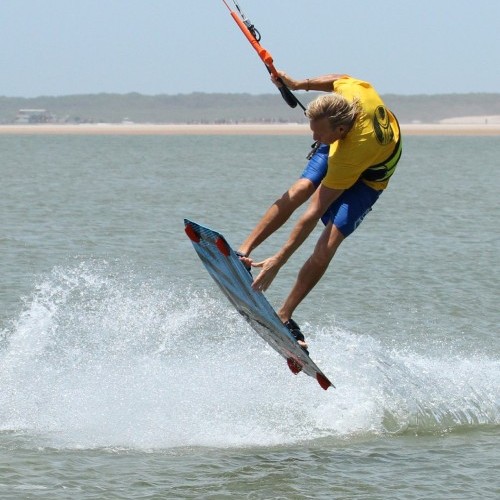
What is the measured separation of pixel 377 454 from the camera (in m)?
9.09

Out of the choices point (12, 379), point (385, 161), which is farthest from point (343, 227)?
point (12, 379)

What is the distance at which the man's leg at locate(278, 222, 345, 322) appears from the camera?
28.7 feet

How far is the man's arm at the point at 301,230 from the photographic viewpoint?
8.55m

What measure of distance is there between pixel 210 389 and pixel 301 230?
7.27 feet

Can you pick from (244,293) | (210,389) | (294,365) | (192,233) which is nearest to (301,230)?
(244,293)

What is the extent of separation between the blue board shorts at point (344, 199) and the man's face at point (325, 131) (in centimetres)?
40

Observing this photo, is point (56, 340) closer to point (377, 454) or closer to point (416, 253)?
point (377, 454)

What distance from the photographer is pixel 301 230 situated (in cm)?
859

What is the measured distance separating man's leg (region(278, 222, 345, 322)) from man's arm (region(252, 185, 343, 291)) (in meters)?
0.20

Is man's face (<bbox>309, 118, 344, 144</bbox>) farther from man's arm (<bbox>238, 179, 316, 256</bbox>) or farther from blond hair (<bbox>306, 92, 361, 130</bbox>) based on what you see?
man's arm (<bbox>238, 179, 316, 256</bbox>)

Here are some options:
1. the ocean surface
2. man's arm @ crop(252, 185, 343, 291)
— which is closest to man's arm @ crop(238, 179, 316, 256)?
man's arm @ crop(252, 185, 343, 291)

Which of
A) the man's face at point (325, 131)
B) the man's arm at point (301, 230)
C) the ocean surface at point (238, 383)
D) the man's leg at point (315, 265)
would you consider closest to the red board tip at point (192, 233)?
the man's arm at point (301, 230)

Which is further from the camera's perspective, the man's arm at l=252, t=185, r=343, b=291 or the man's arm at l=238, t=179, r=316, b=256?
the man's arm at l=238, t=179, r=316, b=256

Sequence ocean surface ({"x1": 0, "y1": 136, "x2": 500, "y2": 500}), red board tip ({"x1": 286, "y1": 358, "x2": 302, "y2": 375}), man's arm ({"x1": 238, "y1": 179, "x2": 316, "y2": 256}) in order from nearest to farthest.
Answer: ocean surface ({"x1": 0, "y1": 136, "x2": 500, "y2": 500})
man's arm ({"x1": 238, "y1": 179, "x2": 316, "y2": 256})
red board tip ({"x1": 286, "y1": 358, "x2": 302, "y2": 375})
